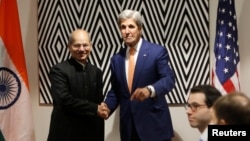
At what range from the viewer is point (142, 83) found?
9.68 feet

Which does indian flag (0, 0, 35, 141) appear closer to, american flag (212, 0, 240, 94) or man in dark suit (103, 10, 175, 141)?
man in dark suit (103, 10, 175, 141)

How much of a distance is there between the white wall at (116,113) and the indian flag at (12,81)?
38cm

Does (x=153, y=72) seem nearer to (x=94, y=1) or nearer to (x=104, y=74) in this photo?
(x=104, y=74)

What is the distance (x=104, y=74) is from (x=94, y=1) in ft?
1.98

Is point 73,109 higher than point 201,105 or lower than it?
lower

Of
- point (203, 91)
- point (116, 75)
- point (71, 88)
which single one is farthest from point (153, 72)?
point (203, 91)

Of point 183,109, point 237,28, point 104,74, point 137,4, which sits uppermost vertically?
point 137,4

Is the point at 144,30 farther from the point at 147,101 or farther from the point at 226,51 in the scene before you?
the point at 147,101

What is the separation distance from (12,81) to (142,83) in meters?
1.05

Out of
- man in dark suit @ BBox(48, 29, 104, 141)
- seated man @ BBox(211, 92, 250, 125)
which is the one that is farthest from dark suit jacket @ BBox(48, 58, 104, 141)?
seated man @ BBox(211, 92, 250, 125)

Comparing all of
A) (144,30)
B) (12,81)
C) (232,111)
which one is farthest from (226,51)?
(232,111)

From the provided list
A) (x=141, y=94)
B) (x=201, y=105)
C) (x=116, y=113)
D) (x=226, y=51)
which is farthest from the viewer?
(x=116, y=113)

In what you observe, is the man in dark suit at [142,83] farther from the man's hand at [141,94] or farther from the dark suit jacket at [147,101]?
the man's hand at [141,94]

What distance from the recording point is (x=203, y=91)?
2.23 metres
